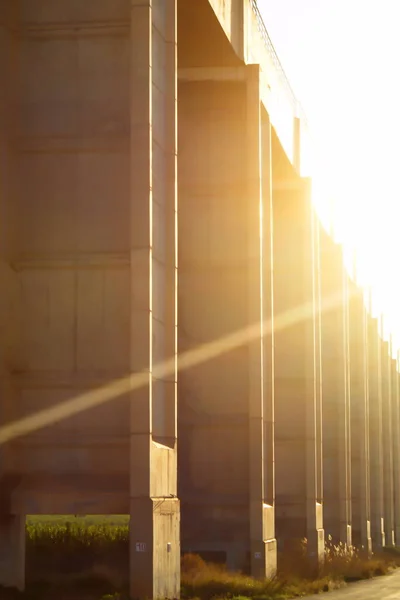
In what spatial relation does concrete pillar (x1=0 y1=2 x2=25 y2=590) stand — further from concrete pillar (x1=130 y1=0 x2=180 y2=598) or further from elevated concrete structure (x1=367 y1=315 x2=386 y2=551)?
elevated concrete structure (x1=367 y1=315 x2=386 y2=551)

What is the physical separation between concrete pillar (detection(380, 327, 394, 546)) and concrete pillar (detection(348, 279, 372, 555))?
48.9ft

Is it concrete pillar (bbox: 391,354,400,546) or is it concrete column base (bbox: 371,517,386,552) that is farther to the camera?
concrete pillar (bbox: 391,354,400,546)

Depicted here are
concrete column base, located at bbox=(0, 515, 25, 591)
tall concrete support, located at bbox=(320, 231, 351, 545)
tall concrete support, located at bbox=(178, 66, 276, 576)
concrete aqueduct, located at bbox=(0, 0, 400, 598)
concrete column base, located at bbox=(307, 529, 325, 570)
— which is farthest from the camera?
tall concrete support, located at bbox=(320, 231, 351, 545)

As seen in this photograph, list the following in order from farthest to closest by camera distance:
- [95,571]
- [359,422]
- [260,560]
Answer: [359,422] → [260,560] → [95,571]

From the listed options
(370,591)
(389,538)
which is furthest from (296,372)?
(389,538)

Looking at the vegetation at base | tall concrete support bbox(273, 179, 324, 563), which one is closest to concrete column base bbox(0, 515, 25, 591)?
the vegetation at base

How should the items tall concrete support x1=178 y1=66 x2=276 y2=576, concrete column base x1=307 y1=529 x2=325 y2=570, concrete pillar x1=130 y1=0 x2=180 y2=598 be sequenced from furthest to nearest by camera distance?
concrete column base x1=307 y1=529 x2=325 y2=570 < tall concrete support x1=178 y1=66 x2=276 y2=576 < concrete pillar x1=130 y1=0 x2=180 y2=598

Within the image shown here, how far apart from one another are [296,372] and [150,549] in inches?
957

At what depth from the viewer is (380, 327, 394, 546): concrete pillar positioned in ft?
286

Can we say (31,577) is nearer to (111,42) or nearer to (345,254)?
(111,42)

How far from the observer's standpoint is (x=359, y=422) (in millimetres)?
69125

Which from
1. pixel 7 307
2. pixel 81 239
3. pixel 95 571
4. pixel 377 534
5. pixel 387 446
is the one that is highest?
pixel 81 239

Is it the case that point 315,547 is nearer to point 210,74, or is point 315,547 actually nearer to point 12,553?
point 210,74

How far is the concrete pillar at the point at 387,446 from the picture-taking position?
8731 centimetres
